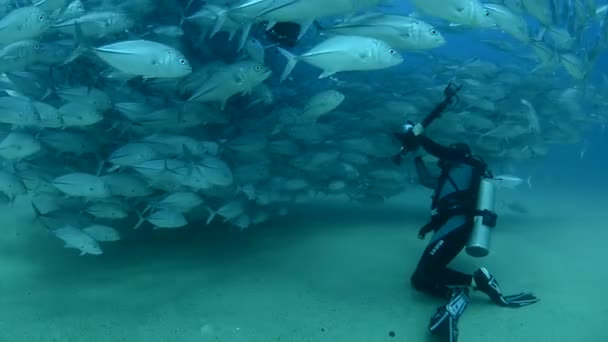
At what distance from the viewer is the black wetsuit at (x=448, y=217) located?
501 centimetres

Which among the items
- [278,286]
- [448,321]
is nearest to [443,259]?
[448,321]

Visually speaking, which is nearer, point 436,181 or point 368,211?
point 436,181

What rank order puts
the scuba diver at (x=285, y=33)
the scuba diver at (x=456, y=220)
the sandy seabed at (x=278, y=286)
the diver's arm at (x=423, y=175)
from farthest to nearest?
1. the scuba diver at (x=285, y=33)
2. the diver's arm at (x=423, y=175)
3. the scuba diver at (x=456, y=220)
4. the sandy seabed at (x=278, y=286)

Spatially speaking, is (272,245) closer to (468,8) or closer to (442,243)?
(442,243)

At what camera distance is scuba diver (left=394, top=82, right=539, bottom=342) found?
492 centimetres

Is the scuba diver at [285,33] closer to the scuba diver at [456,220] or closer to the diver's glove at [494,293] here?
the scuba diver at [456,220]

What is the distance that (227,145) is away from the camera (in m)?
5.98

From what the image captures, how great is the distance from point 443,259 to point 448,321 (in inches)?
37.0

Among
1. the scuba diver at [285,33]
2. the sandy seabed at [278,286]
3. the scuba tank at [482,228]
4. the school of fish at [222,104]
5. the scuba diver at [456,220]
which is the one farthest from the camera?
the scuba diver at [285,33]

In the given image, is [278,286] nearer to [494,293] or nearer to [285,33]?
[494,293]

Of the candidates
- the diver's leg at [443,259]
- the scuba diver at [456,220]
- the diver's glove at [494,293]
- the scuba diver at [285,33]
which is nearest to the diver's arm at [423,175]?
the scuba diver at [456,220]

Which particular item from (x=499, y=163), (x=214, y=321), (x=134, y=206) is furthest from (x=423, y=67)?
(x=214, y=321)

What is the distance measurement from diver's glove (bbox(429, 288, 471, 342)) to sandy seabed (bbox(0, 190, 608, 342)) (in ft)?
0.73

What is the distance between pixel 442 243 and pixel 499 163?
4.69m
